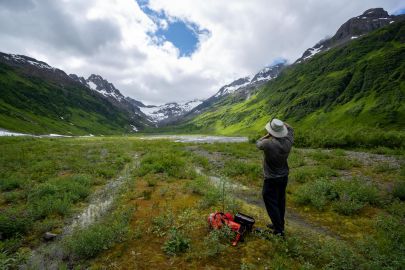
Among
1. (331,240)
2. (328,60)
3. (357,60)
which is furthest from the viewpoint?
(328,60)

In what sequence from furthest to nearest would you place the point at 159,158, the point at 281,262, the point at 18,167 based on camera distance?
the point at 159,158
the point at 18,167
the point at 281,262

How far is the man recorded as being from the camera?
27.8 ft

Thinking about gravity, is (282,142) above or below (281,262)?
above

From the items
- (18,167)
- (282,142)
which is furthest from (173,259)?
(18,167)

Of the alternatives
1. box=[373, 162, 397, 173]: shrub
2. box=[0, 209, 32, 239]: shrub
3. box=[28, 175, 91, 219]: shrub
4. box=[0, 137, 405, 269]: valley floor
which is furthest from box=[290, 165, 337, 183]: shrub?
box=[0, 209, 32, 239]: shrub

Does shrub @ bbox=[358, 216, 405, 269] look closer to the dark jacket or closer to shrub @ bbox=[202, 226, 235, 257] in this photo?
the dark jacket

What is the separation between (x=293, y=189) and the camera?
47.8ft

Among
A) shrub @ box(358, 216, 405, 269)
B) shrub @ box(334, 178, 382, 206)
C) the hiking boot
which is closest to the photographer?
shrub @ box(358, 216, 405, 269)

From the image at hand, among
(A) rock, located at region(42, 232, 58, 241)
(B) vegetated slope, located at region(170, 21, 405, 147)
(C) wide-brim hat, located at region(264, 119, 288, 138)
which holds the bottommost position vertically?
(A) rock, located at region(42, 232, 58, 241)

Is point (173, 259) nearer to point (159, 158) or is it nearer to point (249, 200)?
point (249, 200)

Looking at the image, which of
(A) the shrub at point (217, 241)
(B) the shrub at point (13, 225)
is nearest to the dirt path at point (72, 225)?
(B) the shrub at point (13, 225)

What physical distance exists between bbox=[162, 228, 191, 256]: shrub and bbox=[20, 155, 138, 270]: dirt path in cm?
303

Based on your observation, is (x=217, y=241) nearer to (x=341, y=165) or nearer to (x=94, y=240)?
(x=94, y=240)

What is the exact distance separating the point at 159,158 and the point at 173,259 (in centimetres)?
1626
